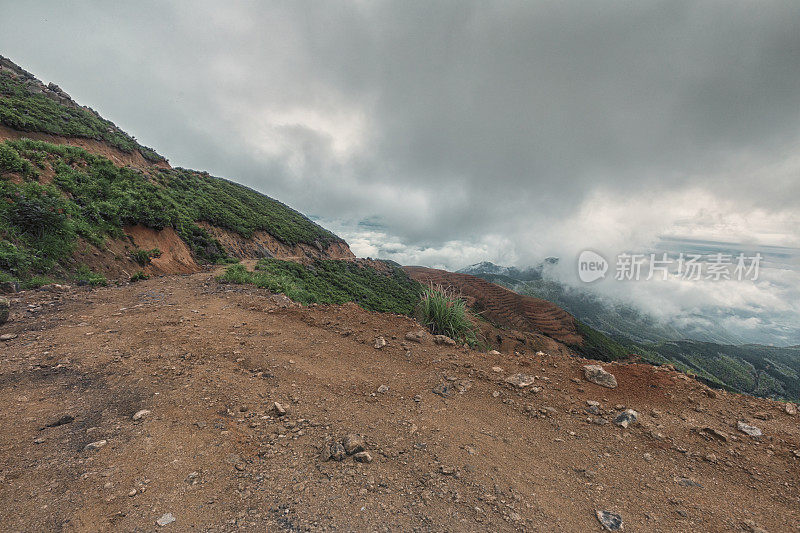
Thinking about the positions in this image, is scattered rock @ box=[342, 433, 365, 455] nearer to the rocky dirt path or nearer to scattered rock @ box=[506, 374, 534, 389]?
the rocky dirt path

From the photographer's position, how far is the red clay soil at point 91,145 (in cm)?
1808

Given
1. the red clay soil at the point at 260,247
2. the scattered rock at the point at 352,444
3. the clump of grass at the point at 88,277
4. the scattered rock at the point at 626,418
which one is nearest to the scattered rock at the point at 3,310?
the clump of grass at the point at 88,277

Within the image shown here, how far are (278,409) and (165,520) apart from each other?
65.2 inches

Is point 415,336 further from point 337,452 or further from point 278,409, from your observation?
point 337,452

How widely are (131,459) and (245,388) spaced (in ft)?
5.20

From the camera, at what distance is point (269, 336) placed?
6.67 metres

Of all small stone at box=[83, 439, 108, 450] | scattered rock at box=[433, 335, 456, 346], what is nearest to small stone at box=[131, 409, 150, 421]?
small stone at box=[83, 439, 108, 450]

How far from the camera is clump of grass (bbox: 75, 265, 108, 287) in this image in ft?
31.7

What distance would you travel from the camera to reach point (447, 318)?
25.1 feet

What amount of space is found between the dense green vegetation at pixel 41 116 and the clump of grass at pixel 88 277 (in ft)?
58.4

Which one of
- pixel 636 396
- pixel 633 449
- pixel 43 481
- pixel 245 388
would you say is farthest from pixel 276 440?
pixel 636 396

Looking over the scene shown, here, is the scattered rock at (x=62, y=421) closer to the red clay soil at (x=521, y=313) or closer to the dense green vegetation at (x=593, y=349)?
the red clay soil at (x=521, y=313)

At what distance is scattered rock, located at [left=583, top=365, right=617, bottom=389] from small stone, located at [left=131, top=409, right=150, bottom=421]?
7.01 m

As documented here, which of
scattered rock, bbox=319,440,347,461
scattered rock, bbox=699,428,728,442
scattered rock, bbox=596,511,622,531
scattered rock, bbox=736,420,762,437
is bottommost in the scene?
scattered rock, bbox=319,440,347,461
